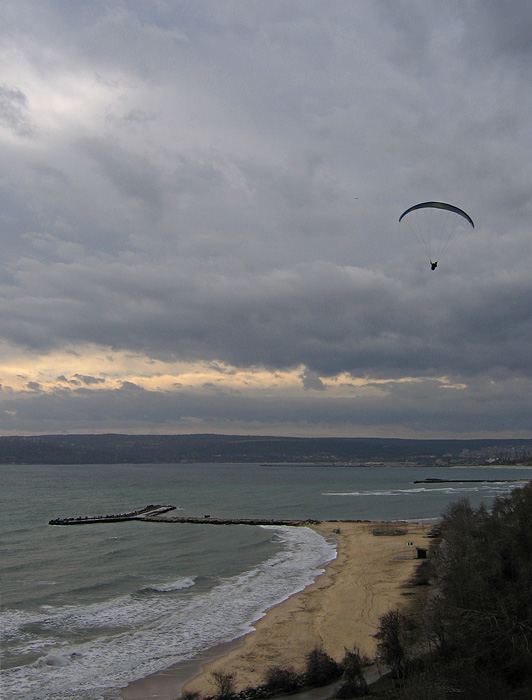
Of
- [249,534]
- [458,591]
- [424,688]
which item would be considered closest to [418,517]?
[249,534]

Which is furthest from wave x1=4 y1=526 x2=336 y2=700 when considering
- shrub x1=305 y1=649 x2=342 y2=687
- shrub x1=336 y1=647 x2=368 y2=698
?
shrub x1=336 y1=647 x2=368 y2=698

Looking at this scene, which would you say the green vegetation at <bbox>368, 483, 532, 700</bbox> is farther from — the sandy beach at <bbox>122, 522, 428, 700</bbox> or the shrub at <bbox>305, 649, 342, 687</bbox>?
the sandy beach at <bbox>122, 522, 428, 700</bbox>

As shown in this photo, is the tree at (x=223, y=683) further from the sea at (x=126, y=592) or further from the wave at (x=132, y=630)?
the sea at (x=126, y=592)

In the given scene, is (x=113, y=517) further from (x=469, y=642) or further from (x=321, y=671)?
(x=469, y=642)

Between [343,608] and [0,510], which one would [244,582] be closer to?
[343,608]

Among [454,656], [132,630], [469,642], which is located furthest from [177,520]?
[469,642]

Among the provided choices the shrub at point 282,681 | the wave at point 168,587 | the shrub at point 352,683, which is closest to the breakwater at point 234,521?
the wave at point 168,587

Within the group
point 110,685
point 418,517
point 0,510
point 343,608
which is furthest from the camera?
point 0,510

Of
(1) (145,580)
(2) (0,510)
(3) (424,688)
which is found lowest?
(2) (0,510)

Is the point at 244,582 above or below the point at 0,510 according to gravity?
above
